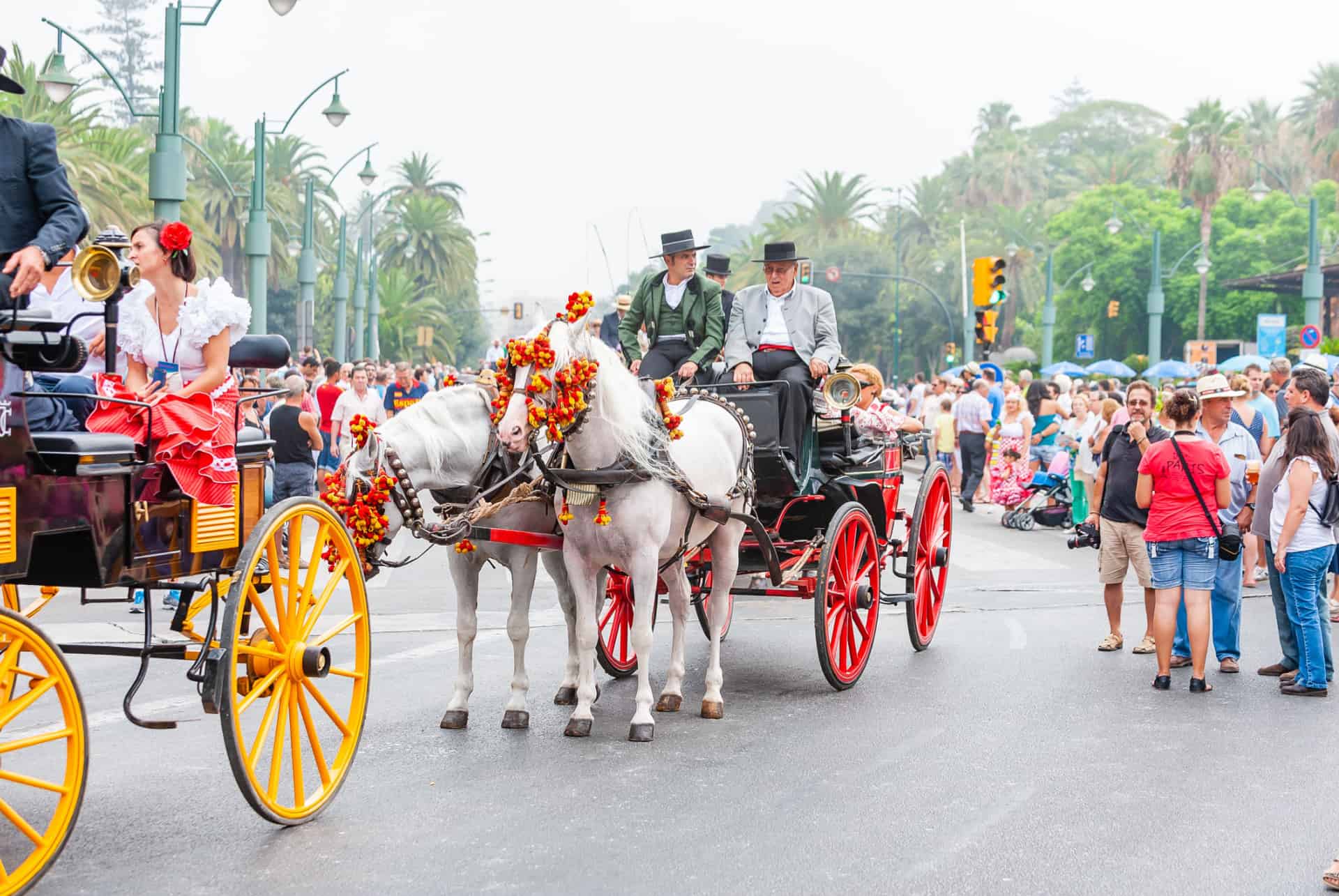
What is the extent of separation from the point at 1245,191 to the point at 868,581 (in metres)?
62.9

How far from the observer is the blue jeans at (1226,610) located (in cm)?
964

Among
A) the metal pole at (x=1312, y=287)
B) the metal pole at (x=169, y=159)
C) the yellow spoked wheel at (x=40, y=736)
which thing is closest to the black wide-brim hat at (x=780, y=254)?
the yellow spoked wheel at (x=40, y=736)

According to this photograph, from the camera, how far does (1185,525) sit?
9008 millimetres

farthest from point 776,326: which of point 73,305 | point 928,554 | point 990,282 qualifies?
point 990,282

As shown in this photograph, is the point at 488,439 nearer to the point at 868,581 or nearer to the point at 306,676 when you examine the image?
the point at 306,676

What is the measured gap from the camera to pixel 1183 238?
6506 centimetres

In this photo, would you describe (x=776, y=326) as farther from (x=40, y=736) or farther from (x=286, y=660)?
(x=40, y=736)

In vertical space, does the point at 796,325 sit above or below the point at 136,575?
above

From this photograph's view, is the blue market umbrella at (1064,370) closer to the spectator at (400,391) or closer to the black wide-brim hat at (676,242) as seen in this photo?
the spectator at (400,391)

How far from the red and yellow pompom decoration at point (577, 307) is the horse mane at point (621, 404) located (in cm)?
3

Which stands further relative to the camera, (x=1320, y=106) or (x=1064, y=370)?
(x=1320, y=106)

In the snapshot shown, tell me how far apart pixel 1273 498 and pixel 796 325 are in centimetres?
307

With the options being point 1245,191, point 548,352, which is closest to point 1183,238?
point 1245,191

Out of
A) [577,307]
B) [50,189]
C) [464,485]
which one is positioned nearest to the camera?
[50,189]
